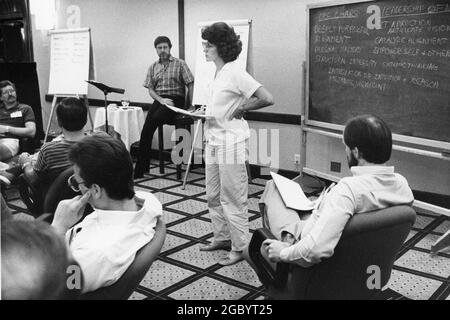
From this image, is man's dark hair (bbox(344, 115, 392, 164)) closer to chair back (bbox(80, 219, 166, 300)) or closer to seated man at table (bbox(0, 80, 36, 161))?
chair back (bbox(80, 219, 166, 300))

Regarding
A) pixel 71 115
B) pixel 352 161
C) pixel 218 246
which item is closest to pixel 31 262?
pixel 352 161

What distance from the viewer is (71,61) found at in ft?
19.5

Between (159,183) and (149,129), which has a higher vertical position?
(149,129)

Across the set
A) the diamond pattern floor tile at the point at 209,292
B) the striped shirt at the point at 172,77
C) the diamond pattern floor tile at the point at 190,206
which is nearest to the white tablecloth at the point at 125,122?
the striped shirt at the point at 172,77

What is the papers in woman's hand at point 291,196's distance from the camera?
1926 mm

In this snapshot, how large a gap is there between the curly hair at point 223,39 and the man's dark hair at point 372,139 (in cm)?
121

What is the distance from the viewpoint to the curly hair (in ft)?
8.56

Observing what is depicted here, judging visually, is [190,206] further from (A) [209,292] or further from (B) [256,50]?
(B) [256,50]

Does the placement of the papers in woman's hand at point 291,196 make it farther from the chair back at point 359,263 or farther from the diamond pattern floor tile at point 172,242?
the diamond pattern floor tile at point 172,242

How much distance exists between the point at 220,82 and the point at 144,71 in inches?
136


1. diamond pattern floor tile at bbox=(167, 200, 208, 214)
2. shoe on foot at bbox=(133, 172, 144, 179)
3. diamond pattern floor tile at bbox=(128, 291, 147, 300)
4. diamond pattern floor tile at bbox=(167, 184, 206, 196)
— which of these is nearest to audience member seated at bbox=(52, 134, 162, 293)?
diamond pattern floor tile at bbox=(128, 291, 147, 300)

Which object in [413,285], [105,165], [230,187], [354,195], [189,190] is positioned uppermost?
[105,165]

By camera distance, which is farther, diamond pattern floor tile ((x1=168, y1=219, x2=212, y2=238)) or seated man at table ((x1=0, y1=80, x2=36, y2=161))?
seated man at table ((x1=0, y1=80, x2=36, y2=161))

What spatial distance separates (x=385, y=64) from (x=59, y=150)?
235 cm
